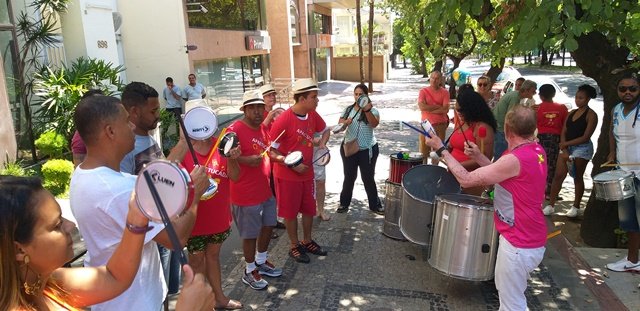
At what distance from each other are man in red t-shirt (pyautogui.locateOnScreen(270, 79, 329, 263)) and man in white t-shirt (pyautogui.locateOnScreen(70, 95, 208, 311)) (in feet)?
7.82

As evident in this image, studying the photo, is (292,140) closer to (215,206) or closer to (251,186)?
(251,186)

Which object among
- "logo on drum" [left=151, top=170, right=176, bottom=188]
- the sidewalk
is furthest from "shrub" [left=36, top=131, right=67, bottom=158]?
"logo on drum" [left=151, top=170, right=176, bottom=188]

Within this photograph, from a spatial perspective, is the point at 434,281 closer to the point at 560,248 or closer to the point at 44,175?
the point at 560,248

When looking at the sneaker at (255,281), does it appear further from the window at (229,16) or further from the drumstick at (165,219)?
the window at (229,16)

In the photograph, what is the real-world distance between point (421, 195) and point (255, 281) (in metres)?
1.77

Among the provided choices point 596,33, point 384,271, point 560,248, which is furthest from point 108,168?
point 596,33

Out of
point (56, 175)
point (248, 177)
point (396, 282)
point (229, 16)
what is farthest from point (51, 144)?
point (229, 16)

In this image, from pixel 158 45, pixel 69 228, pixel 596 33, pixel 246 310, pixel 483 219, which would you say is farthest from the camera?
pixel 158 45

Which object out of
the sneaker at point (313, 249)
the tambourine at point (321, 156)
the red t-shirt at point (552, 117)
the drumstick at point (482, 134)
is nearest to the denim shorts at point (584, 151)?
the red t-shirt at point (552, 117)

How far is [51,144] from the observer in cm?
691

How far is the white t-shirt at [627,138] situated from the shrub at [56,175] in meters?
6.80

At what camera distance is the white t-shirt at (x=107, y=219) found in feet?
6.07

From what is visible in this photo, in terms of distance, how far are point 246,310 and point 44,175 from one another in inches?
173

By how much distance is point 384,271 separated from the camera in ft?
14.4
